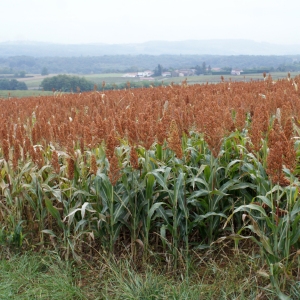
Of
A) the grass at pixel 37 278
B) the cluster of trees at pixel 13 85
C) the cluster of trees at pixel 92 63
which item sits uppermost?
the cluster of trees at pixel 92 63

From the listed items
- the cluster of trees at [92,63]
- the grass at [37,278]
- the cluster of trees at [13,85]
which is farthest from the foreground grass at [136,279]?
the cluster of trees at [92,63]

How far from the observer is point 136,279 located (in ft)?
11.0

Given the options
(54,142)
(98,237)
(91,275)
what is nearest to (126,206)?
(98,237)

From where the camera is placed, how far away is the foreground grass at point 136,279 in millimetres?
3223

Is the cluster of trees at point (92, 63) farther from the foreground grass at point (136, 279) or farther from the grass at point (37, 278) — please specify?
the foreground grass at point (136, 279)

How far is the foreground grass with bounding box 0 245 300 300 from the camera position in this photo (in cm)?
322

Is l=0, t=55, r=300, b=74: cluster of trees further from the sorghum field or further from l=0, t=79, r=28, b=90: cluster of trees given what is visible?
the sorghum field

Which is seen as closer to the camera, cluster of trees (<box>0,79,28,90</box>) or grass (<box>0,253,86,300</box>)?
grass (<box>0,253,86,300</box>)

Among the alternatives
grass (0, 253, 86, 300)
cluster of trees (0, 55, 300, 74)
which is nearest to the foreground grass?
grass (0, 253, 86, 300)

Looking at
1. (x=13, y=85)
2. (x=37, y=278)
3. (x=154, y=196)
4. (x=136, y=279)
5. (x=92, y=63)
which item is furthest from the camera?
(x=92, y=63)

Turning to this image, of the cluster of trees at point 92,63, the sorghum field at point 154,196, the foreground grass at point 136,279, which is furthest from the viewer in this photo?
the cluster of trees at point 92,63

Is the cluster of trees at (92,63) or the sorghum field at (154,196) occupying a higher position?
the cluster of trees at (92,63)

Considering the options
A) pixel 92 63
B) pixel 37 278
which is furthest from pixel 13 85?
pixel 92 63

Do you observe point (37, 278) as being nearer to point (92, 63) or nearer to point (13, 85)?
point (13, 85)
